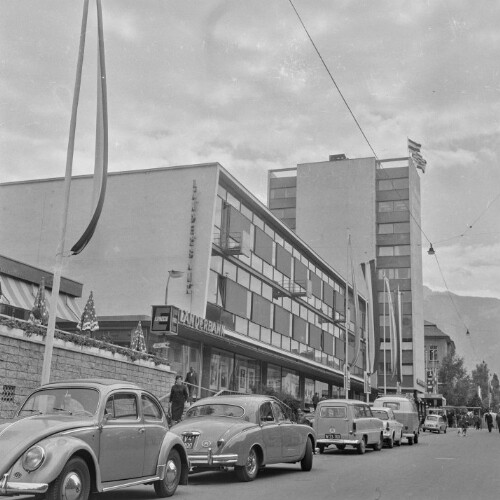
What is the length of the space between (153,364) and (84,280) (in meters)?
10.1

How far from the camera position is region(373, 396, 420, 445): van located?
2903 cm

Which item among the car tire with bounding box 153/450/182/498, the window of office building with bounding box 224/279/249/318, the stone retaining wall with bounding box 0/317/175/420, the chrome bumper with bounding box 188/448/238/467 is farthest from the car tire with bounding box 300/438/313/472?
the window of office building with bounding box 224/279/249/318

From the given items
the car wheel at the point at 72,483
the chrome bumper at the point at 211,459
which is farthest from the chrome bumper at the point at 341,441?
the car wheel at the point at 72,483

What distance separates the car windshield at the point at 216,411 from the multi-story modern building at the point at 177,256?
555 inches

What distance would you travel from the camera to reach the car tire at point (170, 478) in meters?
10.1

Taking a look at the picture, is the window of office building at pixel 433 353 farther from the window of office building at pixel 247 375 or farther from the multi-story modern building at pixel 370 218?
the window of office building at pixel 247 375

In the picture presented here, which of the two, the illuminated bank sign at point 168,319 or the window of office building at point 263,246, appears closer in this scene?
the illuminated bank sign at point 168,319

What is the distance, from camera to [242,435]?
41.3 feet

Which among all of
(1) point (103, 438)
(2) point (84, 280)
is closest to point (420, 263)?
(2) point (84, 280)

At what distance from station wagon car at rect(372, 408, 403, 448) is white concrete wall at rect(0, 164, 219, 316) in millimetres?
9241

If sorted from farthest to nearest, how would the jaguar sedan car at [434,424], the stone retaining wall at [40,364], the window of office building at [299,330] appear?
the jaguar sedan car at [434,424] < the window of office building at [299,330] < the stone retaining wall at [40,364]

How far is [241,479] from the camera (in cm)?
1263

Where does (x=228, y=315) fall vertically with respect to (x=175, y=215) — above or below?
below

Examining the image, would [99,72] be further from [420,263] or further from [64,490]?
[420,263]
